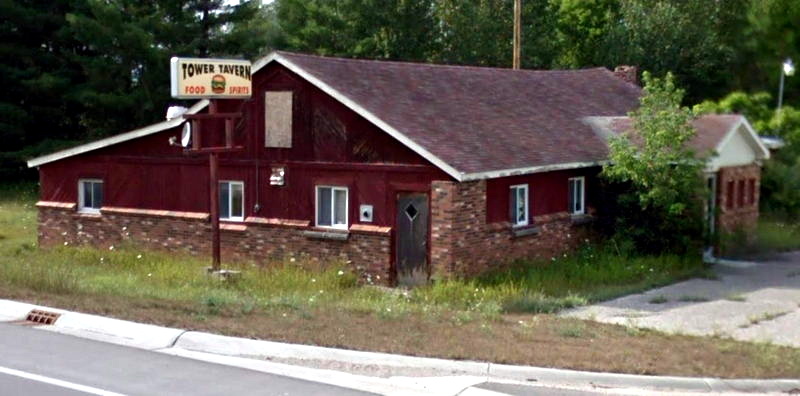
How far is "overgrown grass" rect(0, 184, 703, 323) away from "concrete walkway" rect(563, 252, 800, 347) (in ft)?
1.98

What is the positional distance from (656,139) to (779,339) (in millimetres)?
8829

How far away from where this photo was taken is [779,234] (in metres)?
29.8

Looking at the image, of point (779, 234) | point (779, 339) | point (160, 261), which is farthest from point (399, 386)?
point (779, 234)

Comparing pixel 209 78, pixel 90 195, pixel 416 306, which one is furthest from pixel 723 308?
pixel 90 195

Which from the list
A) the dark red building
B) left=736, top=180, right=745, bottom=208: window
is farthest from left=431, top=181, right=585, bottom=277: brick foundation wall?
left=736, top=180, right=745, bottom=208: window

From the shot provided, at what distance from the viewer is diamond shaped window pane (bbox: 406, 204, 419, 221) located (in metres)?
21.6

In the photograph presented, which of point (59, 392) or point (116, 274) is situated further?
point (116, 274)

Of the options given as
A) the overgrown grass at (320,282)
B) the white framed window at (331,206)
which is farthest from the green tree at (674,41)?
the white framed window at (331,206)

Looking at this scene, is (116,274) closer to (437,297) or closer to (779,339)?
(437,297)

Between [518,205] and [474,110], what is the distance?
10.0ft

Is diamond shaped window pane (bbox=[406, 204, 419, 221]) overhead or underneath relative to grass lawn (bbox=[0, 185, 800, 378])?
overhead

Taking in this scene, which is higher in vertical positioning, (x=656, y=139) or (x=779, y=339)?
(x=656, y=139)

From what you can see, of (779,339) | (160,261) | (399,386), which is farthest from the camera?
(160,261)

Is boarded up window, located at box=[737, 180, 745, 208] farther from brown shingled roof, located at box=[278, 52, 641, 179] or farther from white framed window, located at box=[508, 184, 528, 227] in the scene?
white framed window, located at box=[508, 184, 528, 227]
